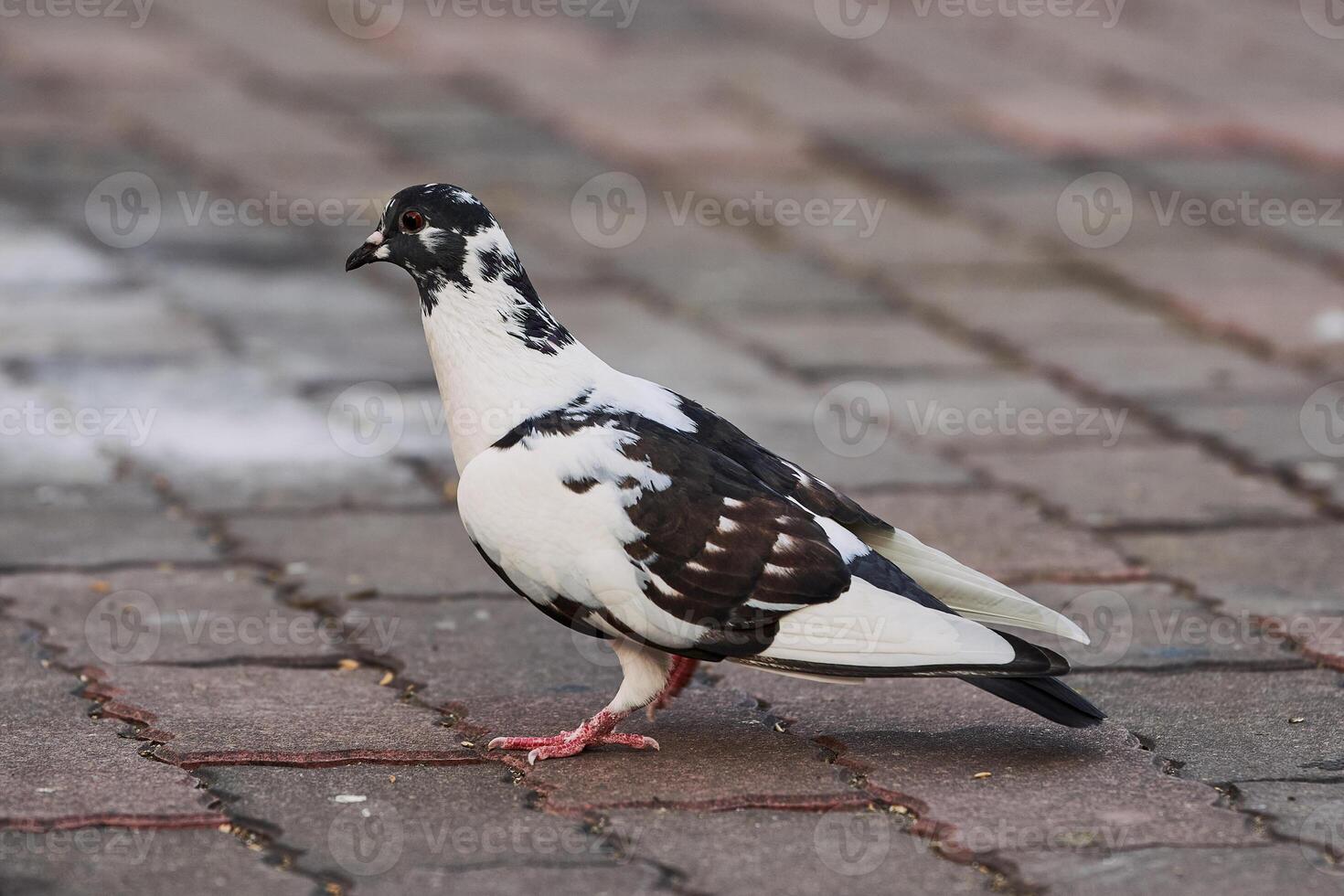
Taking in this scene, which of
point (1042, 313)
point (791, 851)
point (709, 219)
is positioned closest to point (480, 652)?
point (791, 851)

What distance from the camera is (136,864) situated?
320cm

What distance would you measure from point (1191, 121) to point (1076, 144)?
789 mm

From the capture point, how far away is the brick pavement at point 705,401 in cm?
346

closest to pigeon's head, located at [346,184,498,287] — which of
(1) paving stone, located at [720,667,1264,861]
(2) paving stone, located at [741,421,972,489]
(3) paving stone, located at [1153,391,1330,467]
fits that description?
(1) paving stone, located at [720,667,1264,861]

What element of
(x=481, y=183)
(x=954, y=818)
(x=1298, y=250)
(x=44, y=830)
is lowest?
(x=44, y=830)

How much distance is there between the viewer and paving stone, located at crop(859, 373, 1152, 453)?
6.26m

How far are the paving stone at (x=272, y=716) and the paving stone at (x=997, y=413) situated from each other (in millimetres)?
2611

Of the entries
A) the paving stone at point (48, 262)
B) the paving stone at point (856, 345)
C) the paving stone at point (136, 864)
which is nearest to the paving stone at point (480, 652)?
the paving stone at point (136, 864)

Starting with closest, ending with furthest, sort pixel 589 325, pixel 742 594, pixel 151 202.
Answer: pixel 742 594 < pixel 589 325 < pixel 151 202

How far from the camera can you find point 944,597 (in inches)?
152

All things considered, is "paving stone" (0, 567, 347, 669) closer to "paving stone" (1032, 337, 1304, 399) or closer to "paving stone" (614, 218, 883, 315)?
"paving stone" (614, 218, 883, 315)

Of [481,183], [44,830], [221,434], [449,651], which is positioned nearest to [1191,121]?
[481,183]

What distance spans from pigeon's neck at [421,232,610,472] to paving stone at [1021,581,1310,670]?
143 centimetres

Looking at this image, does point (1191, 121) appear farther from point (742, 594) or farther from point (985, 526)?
point (742, 594)
